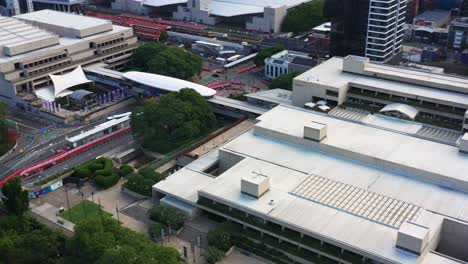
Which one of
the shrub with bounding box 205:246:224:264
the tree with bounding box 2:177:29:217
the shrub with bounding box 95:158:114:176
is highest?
the tree with bounding box 2:177:29:217

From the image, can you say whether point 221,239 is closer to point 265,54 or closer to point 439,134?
point 439,134

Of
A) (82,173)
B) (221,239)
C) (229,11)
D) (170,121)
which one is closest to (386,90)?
(170,121)

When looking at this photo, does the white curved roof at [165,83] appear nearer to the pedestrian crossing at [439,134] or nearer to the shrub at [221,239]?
the pedestrian crossing at [439,134]

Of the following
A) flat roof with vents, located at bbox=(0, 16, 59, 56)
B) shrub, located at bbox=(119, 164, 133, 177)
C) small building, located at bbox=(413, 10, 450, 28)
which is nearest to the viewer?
shrub, located at bbox=(119, 164, 133, 177)

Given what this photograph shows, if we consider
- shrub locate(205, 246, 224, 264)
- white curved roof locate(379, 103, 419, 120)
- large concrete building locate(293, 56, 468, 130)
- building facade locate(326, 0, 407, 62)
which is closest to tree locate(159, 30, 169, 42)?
building facade locate(326, 0, 407, 62)

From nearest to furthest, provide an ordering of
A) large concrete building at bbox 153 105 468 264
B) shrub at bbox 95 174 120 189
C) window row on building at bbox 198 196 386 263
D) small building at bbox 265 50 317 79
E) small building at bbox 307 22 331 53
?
window row on building at bbox 198 196 386 263 → large concrete building at bbox 153 105 468 264 → shrub at bbox 95 174 120 189 → small building at bbox 265 50 317 79 → small building at bbox 307 22 331 53

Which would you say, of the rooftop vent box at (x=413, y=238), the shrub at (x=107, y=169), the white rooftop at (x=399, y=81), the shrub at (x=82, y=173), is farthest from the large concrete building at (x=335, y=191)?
A: the shrub at (x=82, y=173)

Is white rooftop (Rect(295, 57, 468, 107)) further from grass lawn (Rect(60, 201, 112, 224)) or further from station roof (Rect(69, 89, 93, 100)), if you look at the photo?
station roof (Rect(69, 89, 93, 100))
